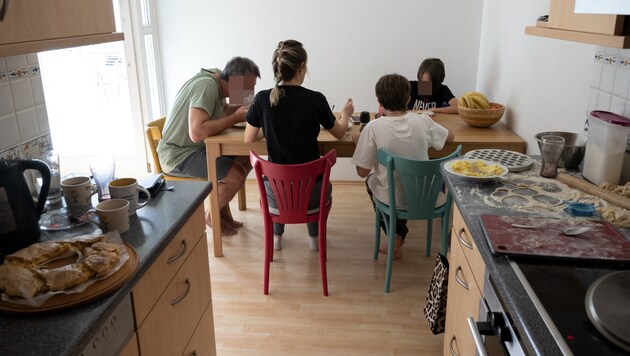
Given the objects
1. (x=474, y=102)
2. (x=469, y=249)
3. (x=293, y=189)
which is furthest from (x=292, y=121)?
(x=469, y=249)

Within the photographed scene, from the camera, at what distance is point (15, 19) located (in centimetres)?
118

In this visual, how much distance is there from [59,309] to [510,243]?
3.42 ft

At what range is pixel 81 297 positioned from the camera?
1.07 m

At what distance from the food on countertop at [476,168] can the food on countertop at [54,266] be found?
119 centimetres

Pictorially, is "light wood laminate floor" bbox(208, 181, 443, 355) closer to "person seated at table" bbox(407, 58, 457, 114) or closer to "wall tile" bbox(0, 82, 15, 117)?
"person seated at table" bbox(407, 58, 457, 114)

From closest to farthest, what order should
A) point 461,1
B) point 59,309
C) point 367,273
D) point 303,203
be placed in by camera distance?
point 59,309
point 303,203
point 367,273
point 461,1

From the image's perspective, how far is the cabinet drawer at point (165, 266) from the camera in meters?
1.27

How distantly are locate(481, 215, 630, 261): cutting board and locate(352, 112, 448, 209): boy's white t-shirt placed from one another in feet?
3.78

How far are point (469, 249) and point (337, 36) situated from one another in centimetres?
270

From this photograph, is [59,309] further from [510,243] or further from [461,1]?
[461,1]

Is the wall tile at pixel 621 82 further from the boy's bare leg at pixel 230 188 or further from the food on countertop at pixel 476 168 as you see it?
the boy's bare leg at pixel 230 188

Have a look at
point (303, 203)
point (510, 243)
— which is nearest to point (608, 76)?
point (510, 243)

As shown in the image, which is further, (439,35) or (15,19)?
(439,35)

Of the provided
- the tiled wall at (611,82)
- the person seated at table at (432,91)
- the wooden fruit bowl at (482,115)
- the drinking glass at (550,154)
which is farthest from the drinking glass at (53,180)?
the person seated at table at (432,91)
